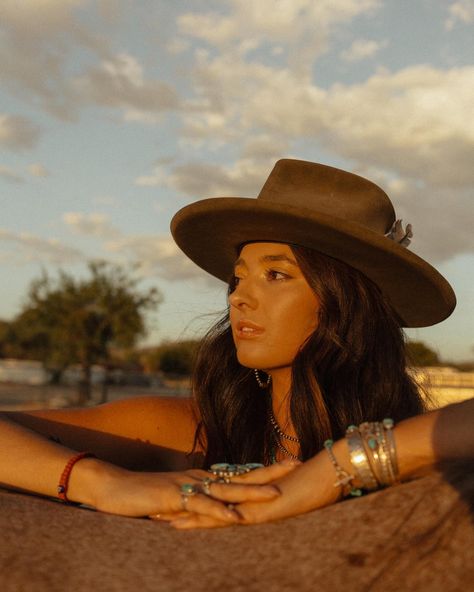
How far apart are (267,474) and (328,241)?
1.23 metres

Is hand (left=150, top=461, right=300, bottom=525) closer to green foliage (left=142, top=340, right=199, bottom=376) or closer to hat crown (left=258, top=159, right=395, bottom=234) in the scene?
hat crown (left=258, top=159, right=395, bottom=234)

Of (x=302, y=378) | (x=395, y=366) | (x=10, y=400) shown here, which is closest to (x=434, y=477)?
(x=302, y=378)

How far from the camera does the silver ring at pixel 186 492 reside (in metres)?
1.28

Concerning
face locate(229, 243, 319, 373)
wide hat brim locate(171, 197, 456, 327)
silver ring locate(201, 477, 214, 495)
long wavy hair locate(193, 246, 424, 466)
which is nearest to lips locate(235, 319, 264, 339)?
face locate(229, 243, 319, 373)

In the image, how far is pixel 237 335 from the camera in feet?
8.15

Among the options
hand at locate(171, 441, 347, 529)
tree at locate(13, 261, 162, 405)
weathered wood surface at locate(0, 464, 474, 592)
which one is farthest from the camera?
tree at locate(13, 261, 162, 405)

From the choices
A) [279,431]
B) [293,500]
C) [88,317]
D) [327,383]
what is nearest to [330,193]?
[327,383]

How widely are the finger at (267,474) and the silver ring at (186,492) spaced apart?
0.09 meters

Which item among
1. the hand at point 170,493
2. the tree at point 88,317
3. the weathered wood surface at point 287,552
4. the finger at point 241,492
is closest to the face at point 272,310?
the hand at point 170,493

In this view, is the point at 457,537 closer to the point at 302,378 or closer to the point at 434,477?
the point at 434,477

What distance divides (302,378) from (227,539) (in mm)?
1336

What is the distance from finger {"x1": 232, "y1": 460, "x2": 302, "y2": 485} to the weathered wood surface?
15 centimetres

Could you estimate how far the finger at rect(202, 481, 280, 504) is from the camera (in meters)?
1.20

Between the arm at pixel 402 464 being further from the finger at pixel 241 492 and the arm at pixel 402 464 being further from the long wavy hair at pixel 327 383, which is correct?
the long wavy hair at pixel 327 383
